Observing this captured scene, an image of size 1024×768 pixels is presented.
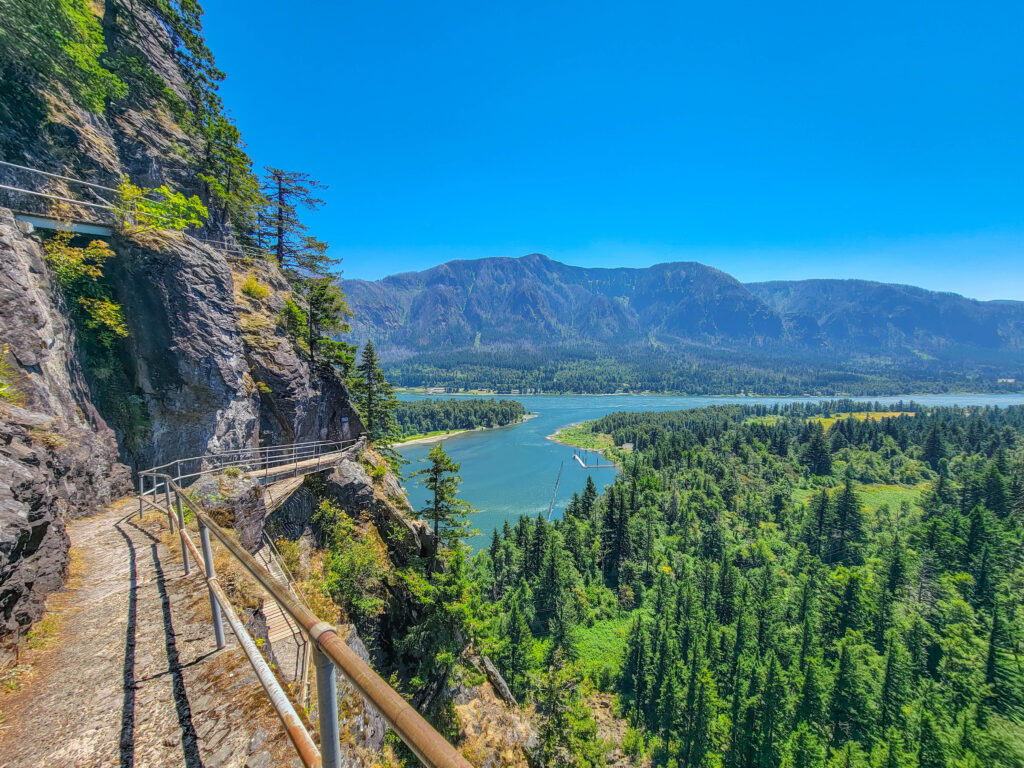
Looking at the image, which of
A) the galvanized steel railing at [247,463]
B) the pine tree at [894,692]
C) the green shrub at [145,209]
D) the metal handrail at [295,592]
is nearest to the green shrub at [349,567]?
the metal handrail at [295,592]

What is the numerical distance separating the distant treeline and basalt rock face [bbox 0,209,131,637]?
12660 centimetres

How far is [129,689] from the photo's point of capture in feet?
12.5

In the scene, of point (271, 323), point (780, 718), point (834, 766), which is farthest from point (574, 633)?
point (271, 323)

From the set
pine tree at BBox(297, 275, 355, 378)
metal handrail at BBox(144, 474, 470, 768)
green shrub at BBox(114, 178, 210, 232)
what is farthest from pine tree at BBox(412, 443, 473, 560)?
metal handrail at BBox(144, 474, 470, 768)

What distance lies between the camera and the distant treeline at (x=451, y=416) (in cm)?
14514

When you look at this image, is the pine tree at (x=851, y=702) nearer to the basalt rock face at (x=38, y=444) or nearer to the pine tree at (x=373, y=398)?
the pine tree at (x=373, y=398)

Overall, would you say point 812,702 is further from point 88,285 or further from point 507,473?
point 507,473

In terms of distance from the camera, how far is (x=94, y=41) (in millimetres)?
16312

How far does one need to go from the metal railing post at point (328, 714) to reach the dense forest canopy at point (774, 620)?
2184cm

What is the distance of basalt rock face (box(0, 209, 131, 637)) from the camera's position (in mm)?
5152

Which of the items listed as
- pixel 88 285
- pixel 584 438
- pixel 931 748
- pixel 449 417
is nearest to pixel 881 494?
pixel 584 438

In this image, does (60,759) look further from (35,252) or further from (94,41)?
(94,41)

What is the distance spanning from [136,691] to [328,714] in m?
3.27

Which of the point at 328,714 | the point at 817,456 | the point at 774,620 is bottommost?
the point at 774,620
